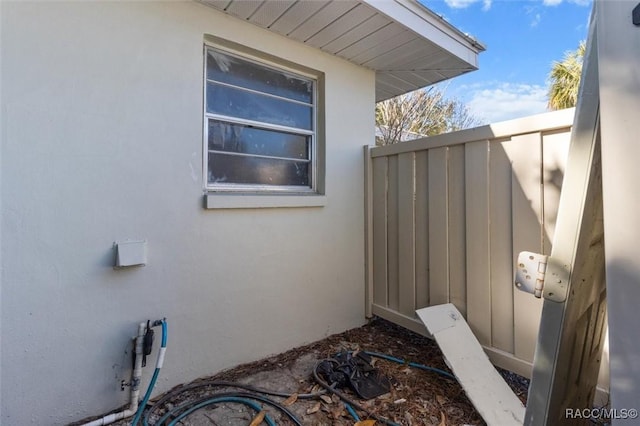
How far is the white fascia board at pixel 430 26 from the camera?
2377 millimetres

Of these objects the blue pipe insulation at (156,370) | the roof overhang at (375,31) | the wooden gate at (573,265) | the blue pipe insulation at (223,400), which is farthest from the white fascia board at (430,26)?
the blue pipe insulation at (223,400)

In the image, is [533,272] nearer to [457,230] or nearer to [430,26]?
[457,230]

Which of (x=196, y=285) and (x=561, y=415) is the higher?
(x=196, y=285)

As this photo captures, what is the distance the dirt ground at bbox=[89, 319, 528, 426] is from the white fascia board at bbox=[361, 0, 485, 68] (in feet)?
8.92

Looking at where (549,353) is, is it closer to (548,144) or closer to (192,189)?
(548,144)

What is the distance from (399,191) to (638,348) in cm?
231

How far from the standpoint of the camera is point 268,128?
8.73 feet

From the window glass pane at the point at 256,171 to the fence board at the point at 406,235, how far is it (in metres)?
0.89

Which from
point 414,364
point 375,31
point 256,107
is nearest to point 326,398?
point 414,364

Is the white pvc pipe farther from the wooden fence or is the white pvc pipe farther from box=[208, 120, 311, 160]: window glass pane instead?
the wooden fence

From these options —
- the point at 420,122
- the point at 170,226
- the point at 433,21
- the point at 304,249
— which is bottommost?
the point at 304,249

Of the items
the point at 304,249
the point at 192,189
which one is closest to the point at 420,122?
the point at 304,249

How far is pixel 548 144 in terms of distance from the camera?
1919 mm

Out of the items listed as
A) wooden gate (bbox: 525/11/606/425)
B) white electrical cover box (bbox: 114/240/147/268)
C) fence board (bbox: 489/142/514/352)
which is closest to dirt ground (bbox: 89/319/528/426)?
fence board (bbox: 489/142/514/352)
